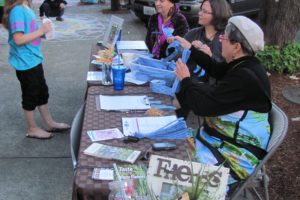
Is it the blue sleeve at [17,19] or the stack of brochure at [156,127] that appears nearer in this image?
the stack of brochure at [156,127]

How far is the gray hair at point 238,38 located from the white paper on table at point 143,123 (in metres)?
0.62

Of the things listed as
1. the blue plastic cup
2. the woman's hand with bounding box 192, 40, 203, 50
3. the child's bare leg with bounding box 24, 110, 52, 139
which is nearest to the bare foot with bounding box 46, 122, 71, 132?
the child's bare leg with bounding box 24, 110, 52, 139

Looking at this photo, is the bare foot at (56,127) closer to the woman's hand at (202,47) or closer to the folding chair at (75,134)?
the folding chair at (75,134)

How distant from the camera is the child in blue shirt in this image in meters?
3.52

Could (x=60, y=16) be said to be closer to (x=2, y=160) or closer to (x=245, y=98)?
(x=2, y=160)

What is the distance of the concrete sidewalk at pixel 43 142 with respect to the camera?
3338mm

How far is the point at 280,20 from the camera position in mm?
6059

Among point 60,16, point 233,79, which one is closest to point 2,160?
point 233,79

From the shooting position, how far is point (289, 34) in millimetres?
6156

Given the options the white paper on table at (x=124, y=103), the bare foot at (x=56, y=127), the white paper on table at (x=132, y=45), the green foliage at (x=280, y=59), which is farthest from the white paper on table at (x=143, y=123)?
the green foliage at (x=280, y=59)

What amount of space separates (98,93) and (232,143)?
3.61 ft

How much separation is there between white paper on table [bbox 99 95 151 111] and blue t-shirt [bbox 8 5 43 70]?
45.1 inches

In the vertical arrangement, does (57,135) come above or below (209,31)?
below

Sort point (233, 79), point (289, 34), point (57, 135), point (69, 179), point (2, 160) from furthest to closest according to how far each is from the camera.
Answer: point (289, 34) < point (57, 135) < point (2, 160) < point (69, 179) < point (233, 79)
